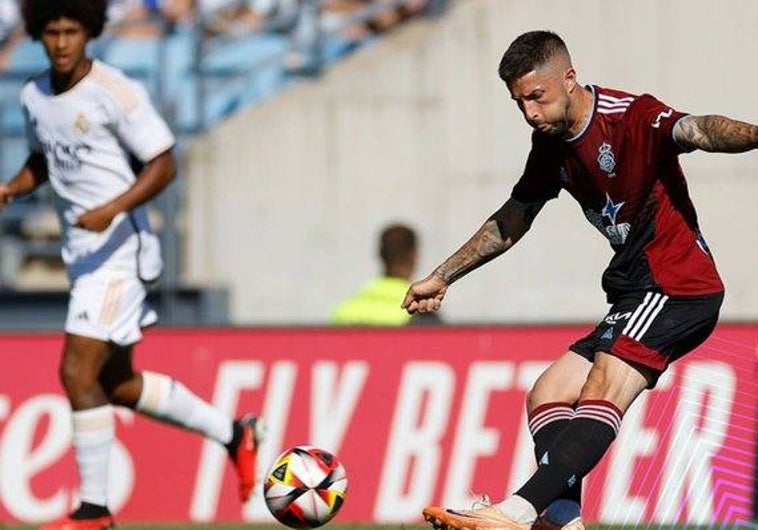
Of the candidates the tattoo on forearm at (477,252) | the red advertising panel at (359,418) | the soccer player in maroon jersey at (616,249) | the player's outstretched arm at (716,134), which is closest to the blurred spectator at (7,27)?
the red advertising panel at (359,418)

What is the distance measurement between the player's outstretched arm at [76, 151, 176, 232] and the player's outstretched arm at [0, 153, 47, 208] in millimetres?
500

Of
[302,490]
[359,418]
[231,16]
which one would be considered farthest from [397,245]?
[231,16]

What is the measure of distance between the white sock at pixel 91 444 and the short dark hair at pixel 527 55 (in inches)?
118

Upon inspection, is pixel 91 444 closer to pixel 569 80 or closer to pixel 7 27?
pixel 569 80

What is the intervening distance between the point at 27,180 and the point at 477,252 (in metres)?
2.67

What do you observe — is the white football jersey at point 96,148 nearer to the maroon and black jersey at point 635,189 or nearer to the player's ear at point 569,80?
the maroon and black jersey at point 635,189

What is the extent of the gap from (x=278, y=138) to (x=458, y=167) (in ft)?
4.78

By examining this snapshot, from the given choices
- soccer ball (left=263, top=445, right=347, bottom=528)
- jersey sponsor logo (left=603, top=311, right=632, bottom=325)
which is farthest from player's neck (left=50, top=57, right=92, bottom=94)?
jersey sponsor logo (left=603, top=311, right=632, bottom=325)

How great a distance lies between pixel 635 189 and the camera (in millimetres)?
7188

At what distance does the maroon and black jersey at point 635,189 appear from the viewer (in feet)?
23.4

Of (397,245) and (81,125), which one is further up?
(81,125)

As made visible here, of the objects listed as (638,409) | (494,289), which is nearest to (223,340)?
(638,409)

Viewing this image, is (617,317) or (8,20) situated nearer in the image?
(617,317)

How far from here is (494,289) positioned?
50.6ft
